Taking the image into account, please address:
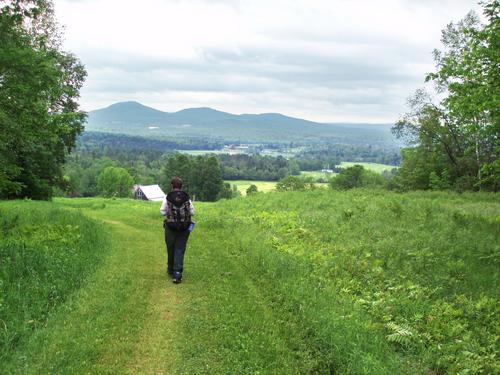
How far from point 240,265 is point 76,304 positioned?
4.92 metres

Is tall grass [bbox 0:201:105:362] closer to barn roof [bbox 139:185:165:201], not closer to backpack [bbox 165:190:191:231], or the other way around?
backpack [bbox 165:190:191:231]

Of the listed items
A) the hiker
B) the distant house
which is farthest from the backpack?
the distant house

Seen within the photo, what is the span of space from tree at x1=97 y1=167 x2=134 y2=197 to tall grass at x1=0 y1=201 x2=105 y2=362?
94.6 metres

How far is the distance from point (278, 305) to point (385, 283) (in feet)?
9.83

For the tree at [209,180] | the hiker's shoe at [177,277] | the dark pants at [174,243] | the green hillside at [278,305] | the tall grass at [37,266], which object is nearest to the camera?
the green hillside at [278,305]

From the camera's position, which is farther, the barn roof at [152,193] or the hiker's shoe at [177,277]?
the barn roof at [152,193]

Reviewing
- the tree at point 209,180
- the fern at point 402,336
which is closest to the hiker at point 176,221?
the fern at point 402,336

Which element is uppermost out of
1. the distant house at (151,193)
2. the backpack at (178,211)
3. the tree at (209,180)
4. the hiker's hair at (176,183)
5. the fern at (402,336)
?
the hiker's hair at (176,183)

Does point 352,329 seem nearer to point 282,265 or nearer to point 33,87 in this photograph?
point 282,265

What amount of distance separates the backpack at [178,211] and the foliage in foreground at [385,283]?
2325mm

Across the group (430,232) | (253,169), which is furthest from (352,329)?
(253,169)

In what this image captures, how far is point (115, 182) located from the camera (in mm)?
108500

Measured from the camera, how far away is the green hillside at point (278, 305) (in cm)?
677

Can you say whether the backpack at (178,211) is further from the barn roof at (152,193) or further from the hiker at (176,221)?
the barn roof at (152,193)
